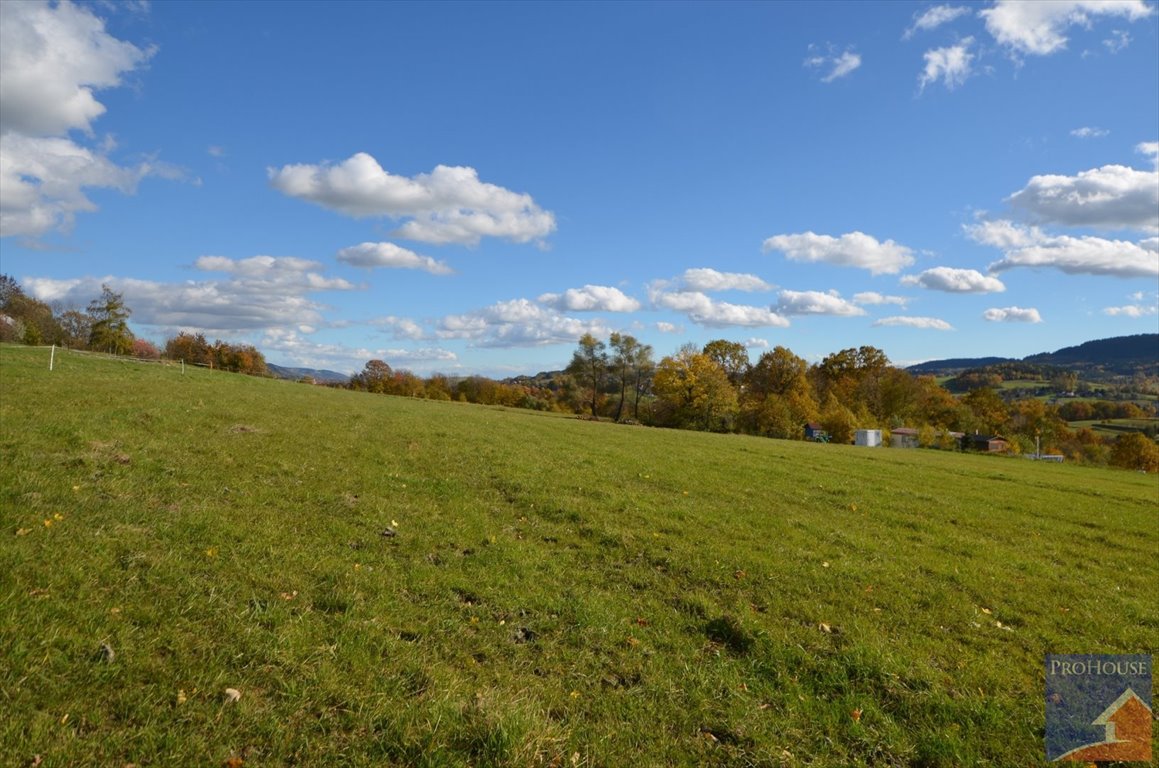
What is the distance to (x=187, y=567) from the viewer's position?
6848 millimetres

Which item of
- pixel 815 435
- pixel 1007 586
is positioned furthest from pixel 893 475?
pixel 815 435

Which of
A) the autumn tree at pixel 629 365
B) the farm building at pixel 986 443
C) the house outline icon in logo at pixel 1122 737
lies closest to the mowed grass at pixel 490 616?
the house outline icon in logo at pixel 1122 737

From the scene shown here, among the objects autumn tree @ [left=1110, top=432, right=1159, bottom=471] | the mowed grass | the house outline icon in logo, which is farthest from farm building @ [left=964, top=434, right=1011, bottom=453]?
the house outline icon in logo

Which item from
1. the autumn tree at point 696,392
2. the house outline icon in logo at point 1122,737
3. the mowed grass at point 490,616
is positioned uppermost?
the autumn tree at point 696,392

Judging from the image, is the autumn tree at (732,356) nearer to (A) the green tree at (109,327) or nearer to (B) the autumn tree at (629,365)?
(B) the autumn tree at (629,365)

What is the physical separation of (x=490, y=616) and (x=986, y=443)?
111 meters

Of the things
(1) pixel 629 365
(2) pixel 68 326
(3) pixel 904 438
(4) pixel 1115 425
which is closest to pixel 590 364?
(1) pixel 629 365

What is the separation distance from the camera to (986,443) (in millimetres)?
92750

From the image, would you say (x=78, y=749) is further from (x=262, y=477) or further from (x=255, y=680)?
(x=262, y=477)

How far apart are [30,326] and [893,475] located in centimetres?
10358

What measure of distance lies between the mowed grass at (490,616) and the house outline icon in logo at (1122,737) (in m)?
0.40

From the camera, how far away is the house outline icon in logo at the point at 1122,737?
17.2 ft

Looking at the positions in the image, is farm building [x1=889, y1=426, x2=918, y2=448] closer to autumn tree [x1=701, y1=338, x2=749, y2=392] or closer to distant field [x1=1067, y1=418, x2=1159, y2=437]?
autumn tree [x1=701, y1=338, x2=749, y2=392]

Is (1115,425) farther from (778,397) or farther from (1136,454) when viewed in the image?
(778,397)
